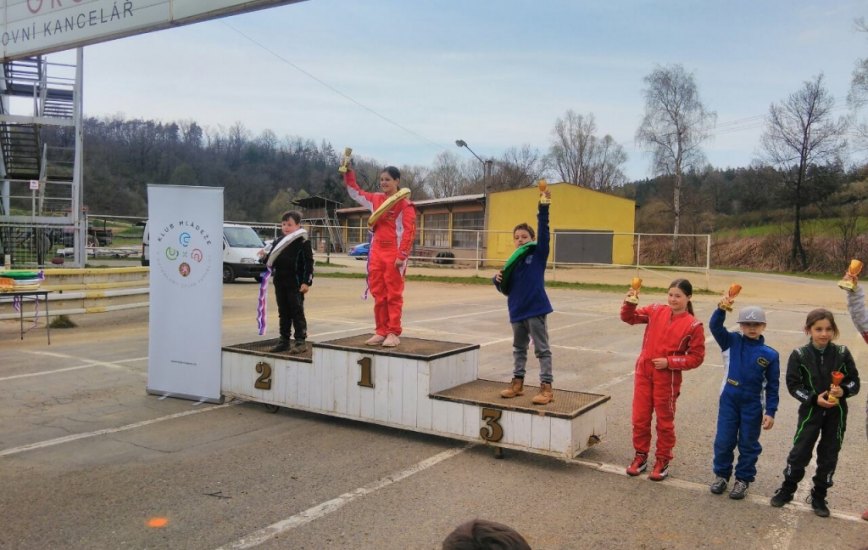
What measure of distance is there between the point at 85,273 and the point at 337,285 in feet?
39.3

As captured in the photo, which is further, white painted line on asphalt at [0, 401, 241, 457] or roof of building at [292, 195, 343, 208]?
roof of building at [292, 195, 343, 208]

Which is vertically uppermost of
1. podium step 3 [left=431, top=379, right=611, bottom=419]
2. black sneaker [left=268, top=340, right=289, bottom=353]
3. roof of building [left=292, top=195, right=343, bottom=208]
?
roof of building [left=292, top=195, right=343, bottom=208]

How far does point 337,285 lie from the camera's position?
24.5 m

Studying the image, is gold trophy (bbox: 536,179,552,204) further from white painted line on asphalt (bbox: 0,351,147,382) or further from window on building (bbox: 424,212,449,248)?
window on building (bbox: 424,212,449,248)

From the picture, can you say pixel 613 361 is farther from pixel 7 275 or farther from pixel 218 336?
pixel 7 275

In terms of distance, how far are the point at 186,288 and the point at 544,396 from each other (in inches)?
165

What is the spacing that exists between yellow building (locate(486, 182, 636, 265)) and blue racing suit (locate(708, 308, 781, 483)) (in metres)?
32.3

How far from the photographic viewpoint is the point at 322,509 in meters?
4.25

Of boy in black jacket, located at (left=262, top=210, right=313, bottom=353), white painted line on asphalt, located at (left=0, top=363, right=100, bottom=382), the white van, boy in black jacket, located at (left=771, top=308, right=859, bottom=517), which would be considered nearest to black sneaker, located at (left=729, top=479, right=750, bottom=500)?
boy in black jacket, located at (left=771, top=308, right=859, bottom=517)

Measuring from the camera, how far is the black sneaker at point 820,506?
4312 millimetres

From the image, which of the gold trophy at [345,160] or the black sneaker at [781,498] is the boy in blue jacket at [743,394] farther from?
the gold trophy at [345,160]

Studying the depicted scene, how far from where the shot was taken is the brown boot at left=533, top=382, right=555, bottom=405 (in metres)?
5.46

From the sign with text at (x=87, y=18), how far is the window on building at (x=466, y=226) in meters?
32.9

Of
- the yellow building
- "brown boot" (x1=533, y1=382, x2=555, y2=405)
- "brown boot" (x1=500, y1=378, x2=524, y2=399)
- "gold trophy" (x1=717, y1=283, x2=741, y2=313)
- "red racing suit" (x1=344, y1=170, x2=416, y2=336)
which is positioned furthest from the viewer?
the yellow building
